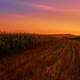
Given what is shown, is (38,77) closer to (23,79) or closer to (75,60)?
(23,79)

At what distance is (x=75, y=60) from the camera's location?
20094 millimetres

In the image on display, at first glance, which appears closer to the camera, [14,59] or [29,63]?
[29,63]

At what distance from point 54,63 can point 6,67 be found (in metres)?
3.05

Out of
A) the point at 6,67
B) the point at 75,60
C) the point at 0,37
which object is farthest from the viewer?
the point at 0,37

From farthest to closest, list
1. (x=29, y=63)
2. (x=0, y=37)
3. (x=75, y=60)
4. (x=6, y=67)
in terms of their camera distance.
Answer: (x=0, y=37) → (x=75, y=60) → (x=29, y=63) → (x=6, y=67)

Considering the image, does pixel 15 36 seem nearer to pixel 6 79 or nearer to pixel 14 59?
pixel 14 59

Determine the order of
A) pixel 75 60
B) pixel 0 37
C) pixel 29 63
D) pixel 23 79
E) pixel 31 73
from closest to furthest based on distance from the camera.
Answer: pixel 23 79, pixel 31 73, pixel 29 63, pixel 75 60, pixel 0 37

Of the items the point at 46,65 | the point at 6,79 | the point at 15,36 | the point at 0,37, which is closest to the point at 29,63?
the point at 46,65

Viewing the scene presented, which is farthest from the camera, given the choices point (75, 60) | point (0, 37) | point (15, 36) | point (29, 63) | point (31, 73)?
point (15, 36)

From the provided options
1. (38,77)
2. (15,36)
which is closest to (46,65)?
(38,77)

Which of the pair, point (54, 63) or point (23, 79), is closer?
point (23, 79)

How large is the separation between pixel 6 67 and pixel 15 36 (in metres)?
21.2

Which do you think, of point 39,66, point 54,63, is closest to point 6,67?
point 39,66

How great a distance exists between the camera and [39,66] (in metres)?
17.3
